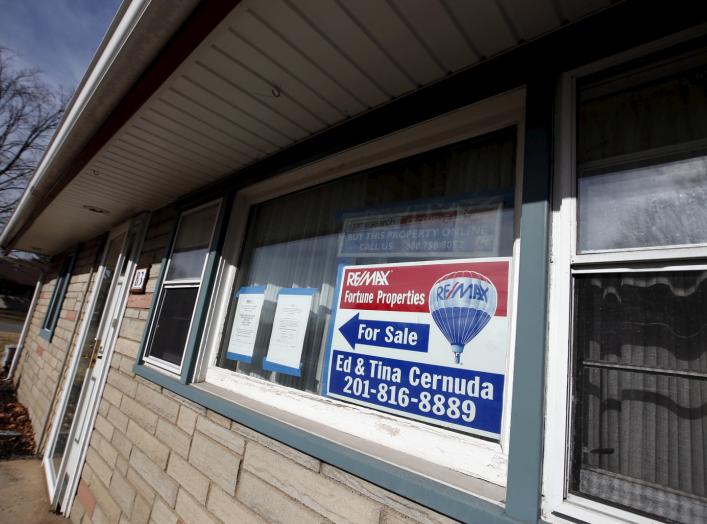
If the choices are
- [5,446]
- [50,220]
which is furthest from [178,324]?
[5,446]

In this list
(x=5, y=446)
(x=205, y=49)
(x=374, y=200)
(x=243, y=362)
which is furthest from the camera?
(x=5, y=446)

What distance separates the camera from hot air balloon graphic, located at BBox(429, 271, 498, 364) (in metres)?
1.44

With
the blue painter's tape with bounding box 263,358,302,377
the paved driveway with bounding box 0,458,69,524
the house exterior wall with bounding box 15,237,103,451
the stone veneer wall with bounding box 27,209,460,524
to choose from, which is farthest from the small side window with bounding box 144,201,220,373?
the house exterior wall with bounding box 15,237,103,451

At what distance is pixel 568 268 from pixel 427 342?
607 mm

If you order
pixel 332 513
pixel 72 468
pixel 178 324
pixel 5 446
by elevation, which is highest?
pixel 178 324

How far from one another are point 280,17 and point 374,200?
96 centimetres

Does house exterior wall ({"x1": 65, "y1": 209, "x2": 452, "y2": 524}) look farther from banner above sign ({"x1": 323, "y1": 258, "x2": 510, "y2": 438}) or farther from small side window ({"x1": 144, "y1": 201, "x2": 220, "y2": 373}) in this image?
banner above sign ({"x1": 323, "y1": 258, "x2": 510, "y2": 438})

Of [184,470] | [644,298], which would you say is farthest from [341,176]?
[184,470]

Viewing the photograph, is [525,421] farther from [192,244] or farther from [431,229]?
[192,244]

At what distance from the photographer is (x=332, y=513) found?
148cm

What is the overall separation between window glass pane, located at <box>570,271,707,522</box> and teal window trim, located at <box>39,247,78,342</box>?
8.54 meters

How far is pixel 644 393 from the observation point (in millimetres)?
1029

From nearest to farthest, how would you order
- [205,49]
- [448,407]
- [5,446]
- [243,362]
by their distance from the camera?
[448,407] < [205,49] < [243,362] < [5,446]

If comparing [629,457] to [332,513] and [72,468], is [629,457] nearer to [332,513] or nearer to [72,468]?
[332,513]
